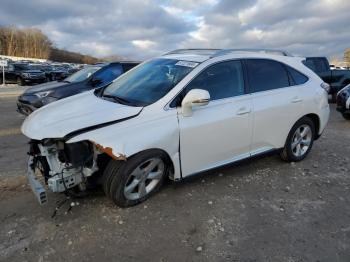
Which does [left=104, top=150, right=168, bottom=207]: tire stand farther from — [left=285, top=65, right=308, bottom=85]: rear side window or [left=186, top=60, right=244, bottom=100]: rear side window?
[left=285, top=65, right=308, bottom=85]: rear side window

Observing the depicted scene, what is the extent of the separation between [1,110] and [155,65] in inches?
326

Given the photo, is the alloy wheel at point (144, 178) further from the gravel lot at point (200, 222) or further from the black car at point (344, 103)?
the black car at point (344, 103)

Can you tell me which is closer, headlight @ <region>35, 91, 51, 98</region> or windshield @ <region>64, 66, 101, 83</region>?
headlight @ <region>35, 91, 51, 98</region>

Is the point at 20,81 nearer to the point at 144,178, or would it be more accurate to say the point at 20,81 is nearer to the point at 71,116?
the point at 71,116

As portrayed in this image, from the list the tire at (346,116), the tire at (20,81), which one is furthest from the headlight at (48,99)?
the tire at (20,81)

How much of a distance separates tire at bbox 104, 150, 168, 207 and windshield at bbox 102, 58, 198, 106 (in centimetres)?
64

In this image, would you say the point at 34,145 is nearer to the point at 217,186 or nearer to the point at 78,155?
the point at 78,155

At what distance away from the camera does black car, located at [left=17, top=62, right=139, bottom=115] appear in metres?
7.91

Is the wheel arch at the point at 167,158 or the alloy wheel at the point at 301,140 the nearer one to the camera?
the wheel arch at the point at 167,158

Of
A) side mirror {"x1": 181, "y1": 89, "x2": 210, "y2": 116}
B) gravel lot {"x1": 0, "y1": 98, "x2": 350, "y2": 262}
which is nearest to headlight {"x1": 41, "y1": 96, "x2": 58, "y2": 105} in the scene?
gravel lot {"x1": 0, "y1": 98, "x2": 350, "y2": 262}

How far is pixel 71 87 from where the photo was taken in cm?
826

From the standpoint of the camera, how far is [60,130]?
3250 millimetres

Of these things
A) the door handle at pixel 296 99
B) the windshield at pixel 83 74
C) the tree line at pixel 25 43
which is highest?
the tree line at pixel 25 43

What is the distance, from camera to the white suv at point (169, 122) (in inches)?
132
